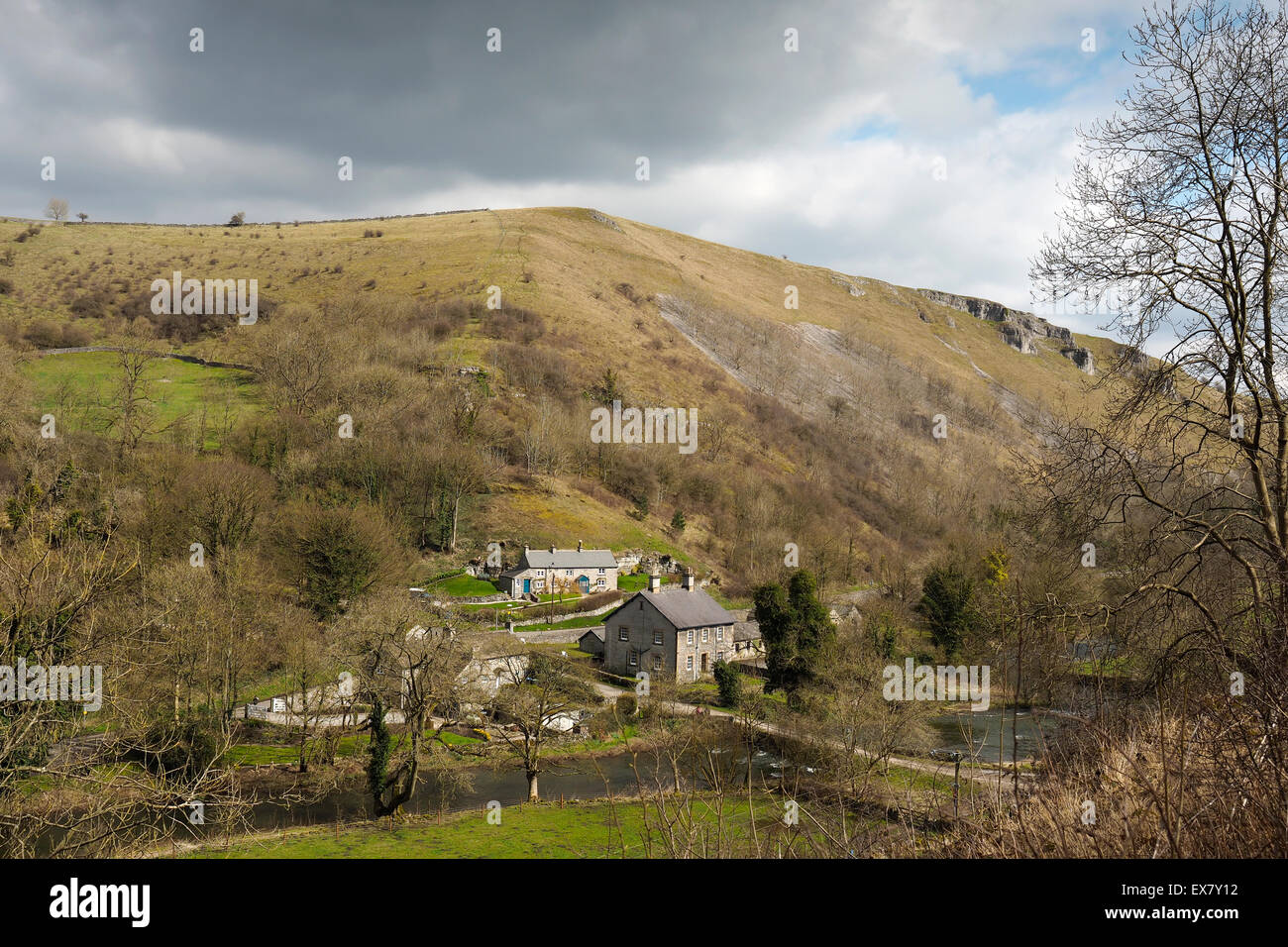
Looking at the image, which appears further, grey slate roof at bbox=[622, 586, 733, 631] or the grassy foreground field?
grey slate roof at bbox=[622, 586, 733, 631]

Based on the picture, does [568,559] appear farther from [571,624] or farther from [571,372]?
[571,372]

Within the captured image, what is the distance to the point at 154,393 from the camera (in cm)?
6631

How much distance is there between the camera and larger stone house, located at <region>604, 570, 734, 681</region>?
46781mm

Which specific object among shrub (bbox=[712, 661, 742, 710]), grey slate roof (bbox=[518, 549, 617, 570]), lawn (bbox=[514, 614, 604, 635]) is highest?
grey slate roof (bbox=[518, 549, 617, 570])

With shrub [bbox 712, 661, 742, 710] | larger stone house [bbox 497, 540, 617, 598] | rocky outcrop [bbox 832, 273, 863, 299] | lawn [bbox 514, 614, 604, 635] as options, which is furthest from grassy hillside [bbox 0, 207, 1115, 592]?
rocky outcrop [bbox 832, 273, 863, 299]

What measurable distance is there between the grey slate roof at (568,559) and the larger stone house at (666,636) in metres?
10.9

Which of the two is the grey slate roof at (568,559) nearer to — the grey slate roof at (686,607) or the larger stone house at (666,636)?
the larger stone house at (666,636)

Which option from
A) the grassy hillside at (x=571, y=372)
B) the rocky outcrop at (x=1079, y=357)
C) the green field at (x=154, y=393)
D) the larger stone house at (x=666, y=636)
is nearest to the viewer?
the larger stone house at (x=666, y=636)

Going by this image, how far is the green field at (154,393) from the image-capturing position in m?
56.4

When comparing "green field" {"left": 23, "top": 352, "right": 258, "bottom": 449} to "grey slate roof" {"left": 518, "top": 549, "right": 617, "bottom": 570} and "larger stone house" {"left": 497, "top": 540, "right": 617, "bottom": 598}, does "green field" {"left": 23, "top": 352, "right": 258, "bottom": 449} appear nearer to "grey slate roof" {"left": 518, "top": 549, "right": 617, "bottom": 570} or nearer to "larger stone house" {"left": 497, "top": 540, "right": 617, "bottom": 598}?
"larger stone house" {"left": 497, "top": 540, "right": 617, "bottom": 598}

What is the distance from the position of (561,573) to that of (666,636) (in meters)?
14.9

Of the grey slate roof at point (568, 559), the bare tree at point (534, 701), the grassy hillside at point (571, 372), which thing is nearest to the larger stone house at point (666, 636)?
the bare tree at point (534, 701)

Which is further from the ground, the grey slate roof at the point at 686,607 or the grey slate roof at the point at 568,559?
the grey slate roof at the point at 568,559

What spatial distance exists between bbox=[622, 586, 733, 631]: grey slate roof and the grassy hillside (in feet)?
46.0
